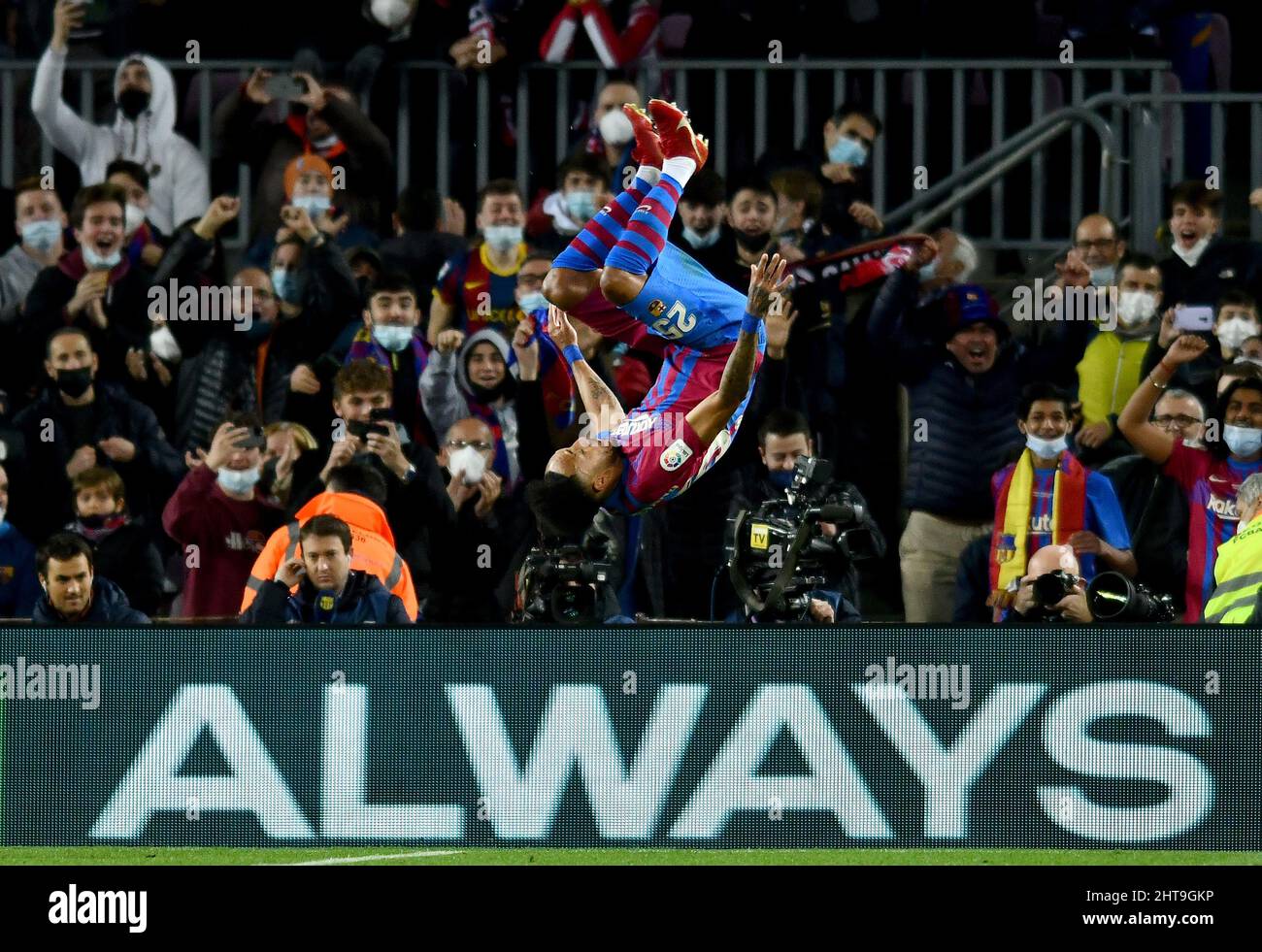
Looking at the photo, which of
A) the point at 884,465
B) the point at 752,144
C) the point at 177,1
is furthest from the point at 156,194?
the point at 884,465

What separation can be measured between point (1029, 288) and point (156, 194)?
4.60 metres

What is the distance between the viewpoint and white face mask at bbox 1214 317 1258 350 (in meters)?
11.8

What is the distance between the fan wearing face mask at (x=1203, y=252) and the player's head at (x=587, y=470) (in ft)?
12.2

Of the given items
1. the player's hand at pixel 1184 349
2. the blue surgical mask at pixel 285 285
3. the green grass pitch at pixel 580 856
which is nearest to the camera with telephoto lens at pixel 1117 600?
the green grass pitch at pixel 580 856

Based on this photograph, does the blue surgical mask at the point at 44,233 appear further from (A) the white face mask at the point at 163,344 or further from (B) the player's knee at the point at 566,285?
(B) the player's knee at the point at 566,285

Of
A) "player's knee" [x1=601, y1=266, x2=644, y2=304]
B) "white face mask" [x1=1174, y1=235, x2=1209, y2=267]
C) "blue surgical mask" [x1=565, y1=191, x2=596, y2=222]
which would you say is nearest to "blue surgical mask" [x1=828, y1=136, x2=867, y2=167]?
"blue surgical mask" [x1=565, y1=191, x2=596, y2=222]

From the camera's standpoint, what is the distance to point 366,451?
36.9 feet

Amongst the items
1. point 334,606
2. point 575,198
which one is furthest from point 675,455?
point 575,198

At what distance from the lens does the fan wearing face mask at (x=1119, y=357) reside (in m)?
11.8

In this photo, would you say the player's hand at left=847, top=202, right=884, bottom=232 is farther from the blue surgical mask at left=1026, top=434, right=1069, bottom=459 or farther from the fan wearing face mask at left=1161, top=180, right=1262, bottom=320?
the blue surgical mask at left=1026, top=434, right=1069, bottom=459

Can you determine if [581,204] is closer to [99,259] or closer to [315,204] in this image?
[315,204]

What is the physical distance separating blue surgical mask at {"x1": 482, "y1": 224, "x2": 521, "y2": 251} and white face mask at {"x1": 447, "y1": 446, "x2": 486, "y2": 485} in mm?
1241

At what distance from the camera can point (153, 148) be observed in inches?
515

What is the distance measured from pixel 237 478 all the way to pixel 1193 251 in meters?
4.79
